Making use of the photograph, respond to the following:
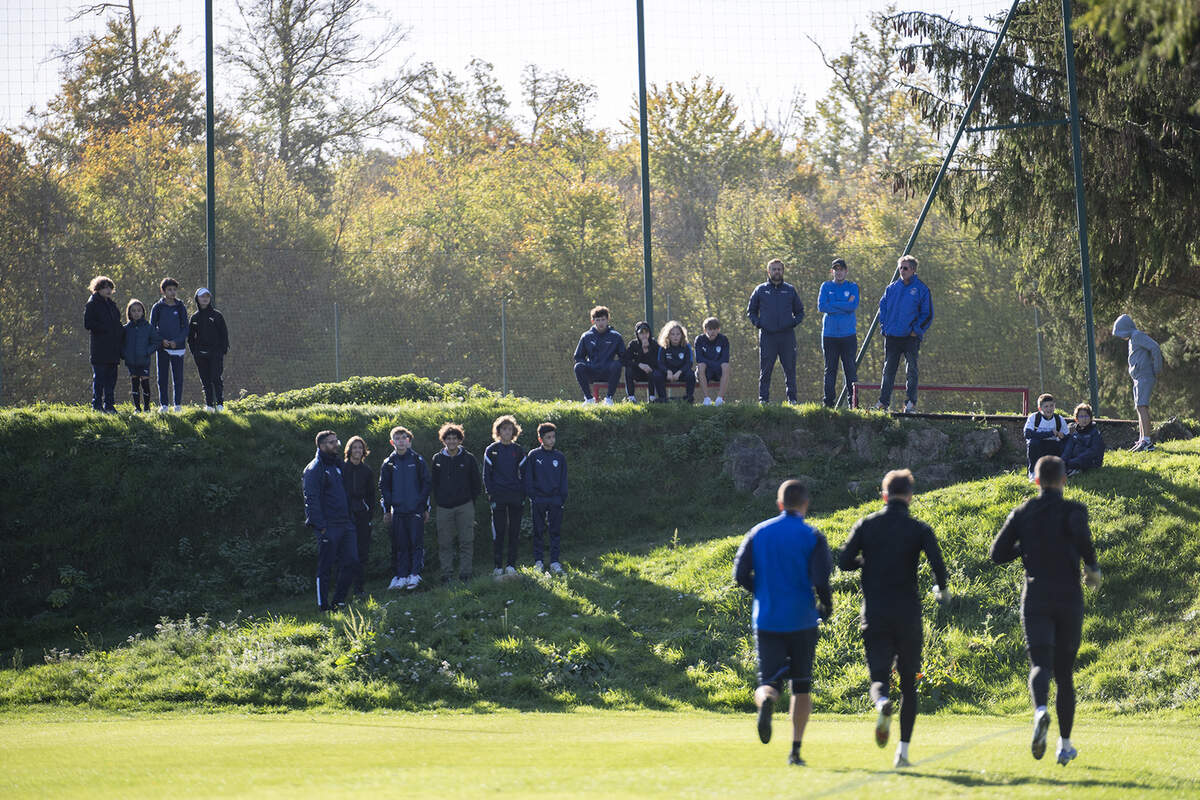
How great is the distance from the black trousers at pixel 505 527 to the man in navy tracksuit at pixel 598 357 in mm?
3945

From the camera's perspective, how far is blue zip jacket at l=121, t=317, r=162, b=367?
17.9 metres

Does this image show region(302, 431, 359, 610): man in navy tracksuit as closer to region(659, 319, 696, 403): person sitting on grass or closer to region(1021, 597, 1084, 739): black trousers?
region(659, 319, 696, 403): person sitting on grass

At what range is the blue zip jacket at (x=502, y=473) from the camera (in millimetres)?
16391

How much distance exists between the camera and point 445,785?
7680 mm

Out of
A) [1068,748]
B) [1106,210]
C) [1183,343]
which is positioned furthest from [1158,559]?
[1183,343]

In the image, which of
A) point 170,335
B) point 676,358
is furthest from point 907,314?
point 170,335

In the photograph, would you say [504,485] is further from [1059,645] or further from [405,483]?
[1059,645]

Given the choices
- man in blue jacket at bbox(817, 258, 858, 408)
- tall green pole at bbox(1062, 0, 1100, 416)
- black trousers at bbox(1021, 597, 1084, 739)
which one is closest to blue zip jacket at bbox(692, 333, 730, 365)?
man in blue jacket at bbox(817, 258, 858, 408)

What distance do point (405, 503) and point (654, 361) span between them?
18.3ft

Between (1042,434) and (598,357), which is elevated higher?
(598,357)

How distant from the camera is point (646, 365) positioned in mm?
20234

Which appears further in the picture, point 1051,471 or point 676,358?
point 676,358

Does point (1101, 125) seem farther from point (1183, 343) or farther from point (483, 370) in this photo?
point (483, 370)

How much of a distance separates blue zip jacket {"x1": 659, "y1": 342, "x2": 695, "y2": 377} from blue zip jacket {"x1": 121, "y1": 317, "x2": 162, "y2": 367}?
7440mm
